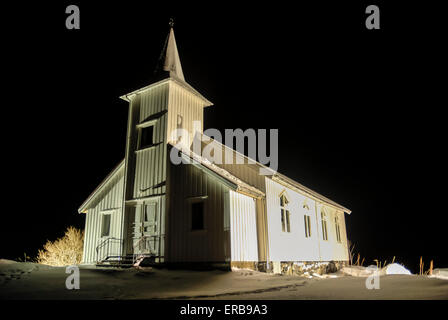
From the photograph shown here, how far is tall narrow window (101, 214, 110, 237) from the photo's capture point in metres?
17.5

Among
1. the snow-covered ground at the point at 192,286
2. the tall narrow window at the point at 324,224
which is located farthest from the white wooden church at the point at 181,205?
the tall narrow window at the point at 324,224

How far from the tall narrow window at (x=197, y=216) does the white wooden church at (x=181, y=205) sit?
0.04 m

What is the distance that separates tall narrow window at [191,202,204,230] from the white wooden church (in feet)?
0.13

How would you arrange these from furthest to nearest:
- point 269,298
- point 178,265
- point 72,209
Result: point 72,209 < point 178,265 < point 269,298

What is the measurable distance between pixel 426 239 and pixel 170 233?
60.6 meters

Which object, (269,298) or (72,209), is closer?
(269,298)

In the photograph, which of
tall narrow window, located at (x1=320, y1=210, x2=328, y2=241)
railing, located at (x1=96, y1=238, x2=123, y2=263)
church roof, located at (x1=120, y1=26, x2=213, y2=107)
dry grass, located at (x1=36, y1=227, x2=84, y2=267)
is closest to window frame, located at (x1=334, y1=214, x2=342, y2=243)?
tall narrow window, located at (x1=320, y1=210, x2=328, y2=241)

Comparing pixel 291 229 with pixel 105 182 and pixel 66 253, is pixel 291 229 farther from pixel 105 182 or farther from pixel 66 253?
pixel 66 253

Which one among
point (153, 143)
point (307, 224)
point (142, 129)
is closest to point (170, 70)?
point (142, 129)

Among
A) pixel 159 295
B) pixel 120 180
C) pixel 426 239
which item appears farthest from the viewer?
pixel 426 239

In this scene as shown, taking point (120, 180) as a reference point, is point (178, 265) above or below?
below
